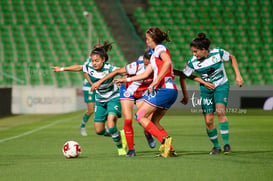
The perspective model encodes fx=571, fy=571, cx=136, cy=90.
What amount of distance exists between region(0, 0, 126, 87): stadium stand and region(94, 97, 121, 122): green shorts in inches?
640

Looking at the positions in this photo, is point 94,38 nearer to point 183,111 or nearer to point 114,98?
point 183,111

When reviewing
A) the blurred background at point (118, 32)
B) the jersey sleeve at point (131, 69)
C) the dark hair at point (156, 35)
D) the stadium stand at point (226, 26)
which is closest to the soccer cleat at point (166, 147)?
the jersey sleeve at point (131, 69)

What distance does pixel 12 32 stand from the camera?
29.1 metres

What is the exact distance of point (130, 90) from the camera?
29.8 ft

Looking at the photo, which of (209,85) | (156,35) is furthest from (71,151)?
(209,85)

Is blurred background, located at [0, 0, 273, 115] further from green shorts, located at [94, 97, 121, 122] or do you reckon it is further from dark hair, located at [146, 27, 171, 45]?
dark hair, located at [146, 27, 171, 45]

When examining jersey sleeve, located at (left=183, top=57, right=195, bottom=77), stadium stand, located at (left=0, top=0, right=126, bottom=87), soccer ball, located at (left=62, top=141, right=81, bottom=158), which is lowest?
soccer ball, located at (left=62, top=141, right=81, bottom=158)

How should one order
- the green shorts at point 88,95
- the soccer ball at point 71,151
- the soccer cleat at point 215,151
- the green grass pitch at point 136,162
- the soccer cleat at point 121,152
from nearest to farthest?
the green grass pitch at point 136,162, the soccer ball at point 71,151, the soccer cleat at point 215,151, the soccer cleat at point 121,152, the green shorts at point 88,95

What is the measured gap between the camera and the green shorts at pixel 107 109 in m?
9.65

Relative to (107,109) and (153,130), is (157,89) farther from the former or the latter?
(107,109)

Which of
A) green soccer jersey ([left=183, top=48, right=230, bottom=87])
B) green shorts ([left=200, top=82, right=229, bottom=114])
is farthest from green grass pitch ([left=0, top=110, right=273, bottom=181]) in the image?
green soccer jersey ([left=183, top=48, right=230, bottom=87])

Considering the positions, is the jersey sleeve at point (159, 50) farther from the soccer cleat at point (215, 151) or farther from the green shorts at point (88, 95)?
the green shorts at point (88, 95)

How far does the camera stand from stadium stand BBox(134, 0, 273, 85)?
95.7 feet

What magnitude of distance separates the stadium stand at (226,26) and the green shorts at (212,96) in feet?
63.5
